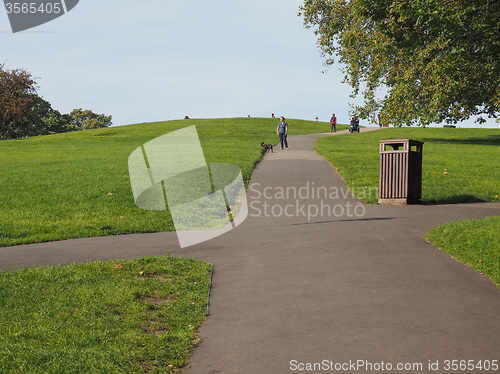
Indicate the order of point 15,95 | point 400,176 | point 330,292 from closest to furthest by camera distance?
point 330,292
point 400,176
point 15,95

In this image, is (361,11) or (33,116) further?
(33,116)

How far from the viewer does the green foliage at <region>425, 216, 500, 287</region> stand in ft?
25.5

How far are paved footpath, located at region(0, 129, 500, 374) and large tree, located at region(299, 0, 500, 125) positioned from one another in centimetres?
483

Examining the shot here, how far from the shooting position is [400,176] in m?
14.6

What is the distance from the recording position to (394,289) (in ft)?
21.5

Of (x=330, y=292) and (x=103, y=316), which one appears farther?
(x=330, y=292)

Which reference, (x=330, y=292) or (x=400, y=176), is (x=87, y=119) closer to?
(x=400, y=176)

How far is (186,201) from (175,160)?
29.3 feet

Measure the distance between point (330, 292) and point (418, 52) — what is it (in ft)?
81.4

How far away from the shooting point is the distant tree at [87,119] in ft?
364

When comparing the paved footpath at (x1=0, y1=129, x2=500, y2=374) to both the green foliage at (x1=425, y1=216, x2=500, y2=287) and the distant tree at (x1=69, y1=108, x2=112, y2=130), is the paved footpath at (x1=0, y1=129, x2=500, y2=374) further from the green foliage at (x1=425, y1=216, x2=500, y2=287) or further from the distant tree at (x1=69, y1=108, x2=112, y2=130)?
the distant tree at (x1=69, y1=108, x2=112, y2=130)

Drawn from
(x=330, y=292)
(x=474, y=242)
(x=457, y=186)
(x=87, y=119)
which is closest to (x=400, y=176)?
(x=457, y=186)

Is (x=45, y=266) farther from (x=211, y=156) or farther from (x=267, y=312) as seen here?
(x=211, y=156)

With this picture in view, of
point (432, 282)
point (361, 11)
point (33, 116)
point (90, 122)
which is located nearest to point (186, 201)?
point (361, 11)
